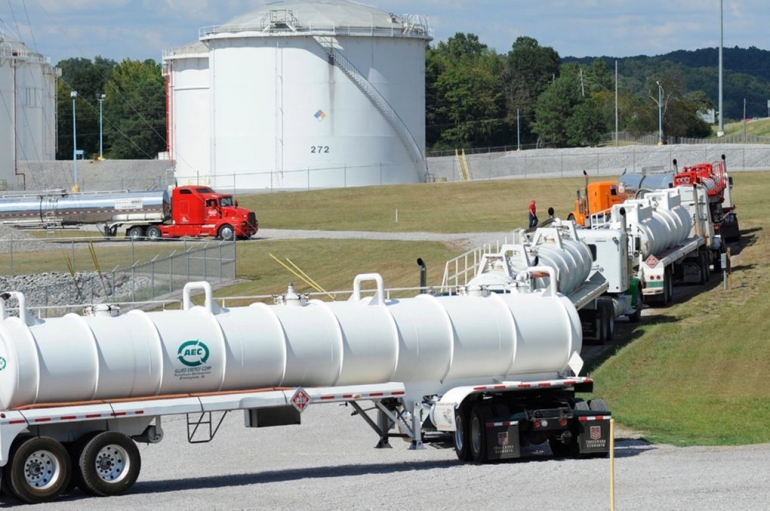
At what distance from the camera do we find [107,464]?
62.4 ft

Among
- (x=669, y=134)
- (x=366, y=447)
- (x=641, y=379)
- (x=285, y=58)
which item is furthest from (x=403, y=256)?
(x=669, y=134)

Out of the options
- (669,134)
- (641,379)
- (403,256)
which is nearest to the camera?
(641,379)

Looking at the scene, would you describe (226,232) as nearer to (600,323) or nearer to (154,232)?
(154,232)

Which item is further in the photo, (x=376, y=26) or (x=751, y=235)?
(x=376, y=26)

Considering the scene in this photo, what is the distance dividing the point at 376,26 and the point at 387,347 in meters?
83.1

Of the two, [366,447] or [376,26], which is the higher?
[376,26]

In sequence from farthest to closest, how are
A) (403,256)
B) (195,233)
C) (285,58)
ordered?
(285,58)
(195,233)
(403,256)

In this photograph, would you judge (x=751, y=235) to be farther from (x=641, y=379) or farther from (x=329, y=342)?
(x=329, y=342)

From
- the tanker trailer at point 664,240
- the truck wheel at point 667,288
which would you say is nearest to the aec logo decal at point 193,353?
the tanker trailer at point 664,240

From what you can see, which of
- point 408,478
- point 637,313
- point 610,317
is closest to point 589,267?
point 610,317

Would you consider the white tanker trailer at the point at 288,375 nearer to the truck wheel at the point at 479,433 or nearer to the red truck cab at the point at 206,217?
the truck wheel at the point at 479,433

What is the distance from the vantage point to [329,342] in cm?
2061

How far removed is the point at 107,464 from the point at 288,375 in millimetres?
3009

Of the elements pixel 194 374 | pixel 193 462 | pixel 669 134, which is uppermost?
pixel 669 134
